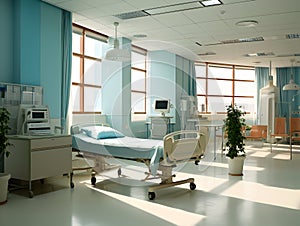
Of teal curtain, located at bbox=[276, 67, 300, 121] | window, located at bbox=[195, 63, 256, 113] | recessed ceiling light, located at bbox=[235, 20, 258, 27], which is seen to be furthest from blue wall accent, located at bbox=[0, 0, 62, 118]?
teal curtain, located at bbox=[276, 67, 300, 121]

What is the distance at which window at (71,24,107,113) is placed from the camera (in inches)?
241

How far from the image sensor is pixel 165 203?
3.51m

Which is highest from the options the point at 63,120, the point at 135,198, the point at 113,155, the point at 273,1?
the point at 273,1

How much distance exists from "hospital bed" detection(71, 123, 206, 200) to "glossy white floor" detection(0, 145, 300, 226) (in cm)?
19

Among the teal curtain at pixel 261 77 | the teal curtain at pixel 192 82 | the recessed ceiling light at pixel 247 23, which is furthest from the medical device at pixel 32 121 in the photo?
the teal curtain at pixel 261 77

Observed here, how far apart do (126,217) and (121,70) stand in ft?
13.7

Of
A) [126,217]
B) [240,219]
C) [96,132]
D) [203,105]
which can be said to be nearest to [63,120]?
[96,132]

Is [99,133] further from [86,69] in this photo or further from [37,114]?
[86,69]

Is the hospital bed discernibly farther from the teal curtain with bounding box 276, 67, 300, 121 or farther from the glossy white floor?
the teal curtain with bounding box 276, 67, 300, 121

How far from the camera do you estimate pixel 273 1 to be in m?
4.45

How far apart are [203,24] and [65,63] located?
8.61ft

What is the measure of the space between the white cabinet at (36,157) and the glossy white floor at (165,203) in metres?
0.27

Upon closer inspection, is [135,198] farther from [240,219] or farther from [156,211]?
[240,219]

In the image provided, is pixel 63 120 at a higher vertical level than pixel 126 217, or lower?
higher
